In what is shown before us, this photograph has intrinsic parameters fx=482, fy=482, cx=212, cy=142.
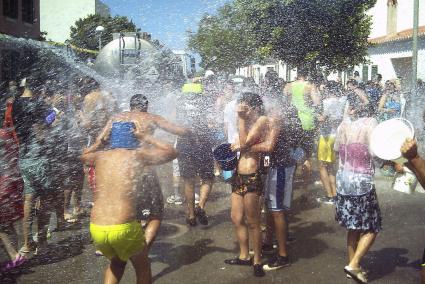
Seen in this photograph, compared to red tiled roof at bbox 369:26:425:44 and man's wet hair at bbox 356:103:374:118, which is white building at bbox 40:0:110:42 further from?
man's wet hair at bbox 356:103:374:118

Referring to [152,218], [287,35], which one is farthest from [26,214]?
[287,35]

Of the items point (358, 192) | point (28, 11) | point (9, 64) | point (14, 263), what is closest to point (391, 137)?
point (358, 192)

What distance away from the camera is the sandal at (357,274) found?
4.26m

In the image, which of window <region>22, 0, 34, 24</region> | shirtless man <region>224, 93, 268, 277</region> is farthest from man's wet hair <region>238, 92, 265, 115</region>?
window <region>22, 0, 34, 24</region>

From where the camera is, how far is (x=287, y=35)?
1819 cm

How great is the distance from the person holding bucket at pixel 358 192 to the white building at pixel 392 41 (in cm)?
2477

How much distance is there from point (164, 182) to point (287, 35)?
1112cm

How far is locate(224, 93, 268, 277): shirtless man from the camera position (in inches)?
178

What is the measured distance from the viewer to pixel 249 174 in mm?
4539

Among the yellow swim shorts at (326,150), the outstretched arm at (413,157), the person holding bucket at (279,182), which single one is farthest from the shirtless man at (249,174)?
the yellow swim shorts at (326,150)

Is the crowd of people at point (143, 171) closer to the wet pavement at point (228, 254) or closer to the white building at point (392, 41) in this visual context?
the wet pavement at point (228, 254)

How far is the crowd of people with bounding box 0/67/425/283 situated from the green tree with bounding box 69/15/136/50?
36.9 meters

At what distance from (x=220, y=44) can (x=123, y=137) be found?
30507mm

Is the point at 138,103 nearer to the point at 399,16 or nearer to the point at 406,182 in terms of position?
the point at 406,182
